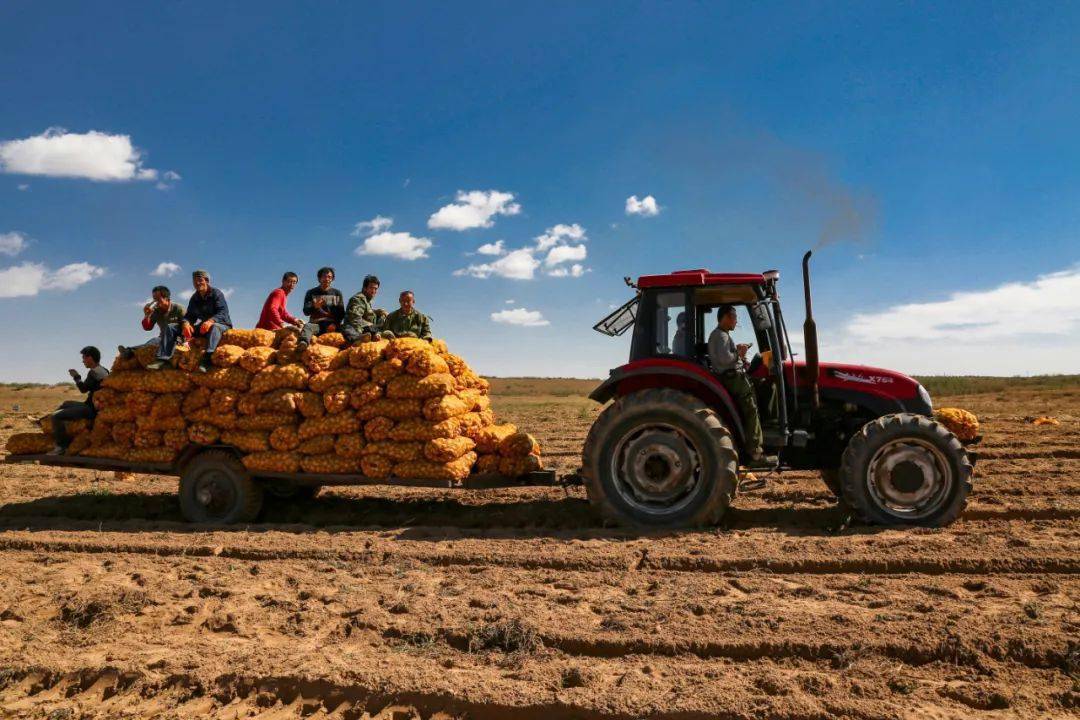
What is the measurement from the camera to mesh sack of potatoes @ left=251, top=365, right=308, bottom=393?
7.11 meters

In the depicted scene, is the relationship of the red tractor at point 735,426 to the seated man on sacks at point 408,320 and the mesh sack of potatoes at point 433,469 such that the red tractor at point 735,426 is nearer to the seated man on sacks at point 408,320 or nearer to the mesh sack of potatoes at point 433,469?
the mesh sack of potatoes at point 433,469

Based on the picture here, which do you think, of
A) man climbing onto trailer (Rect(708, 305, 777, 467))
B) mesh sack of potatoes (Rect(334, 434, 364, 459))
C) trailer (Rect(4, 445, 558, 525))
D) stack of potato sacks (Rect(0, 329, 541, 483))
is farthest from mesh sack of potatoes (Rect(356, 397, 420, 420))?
man climbing onto trailer (Rect(708, 305, 777, 467))

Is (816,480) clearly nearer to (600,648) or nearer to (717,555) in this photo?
(717,555)

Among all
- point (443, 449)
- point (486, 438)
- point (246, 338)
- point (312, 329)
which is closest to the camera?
point (443, 449)

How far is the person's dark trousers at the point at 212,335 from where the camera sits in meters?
7.44

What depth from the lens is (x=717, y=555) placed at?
17.8 ft

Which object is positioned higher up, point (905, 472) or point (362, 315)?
point (362, 315)

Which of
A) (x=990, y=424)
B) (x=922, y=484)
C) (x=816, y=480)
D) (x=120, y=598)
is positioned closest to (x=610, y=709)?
(x=120, y=598)

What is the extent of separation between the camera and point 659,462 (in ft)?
21.0

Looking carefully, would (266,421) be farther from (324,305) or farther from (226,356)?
(324,305)

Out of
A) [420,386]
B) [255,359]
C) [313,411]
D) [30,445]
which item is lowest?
[30,445]

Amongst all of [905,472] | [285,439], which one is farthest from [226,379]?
[905,472]

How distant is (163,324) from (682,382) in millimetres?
5665

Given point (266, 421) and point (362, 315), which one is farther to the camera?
point (362, 315)
